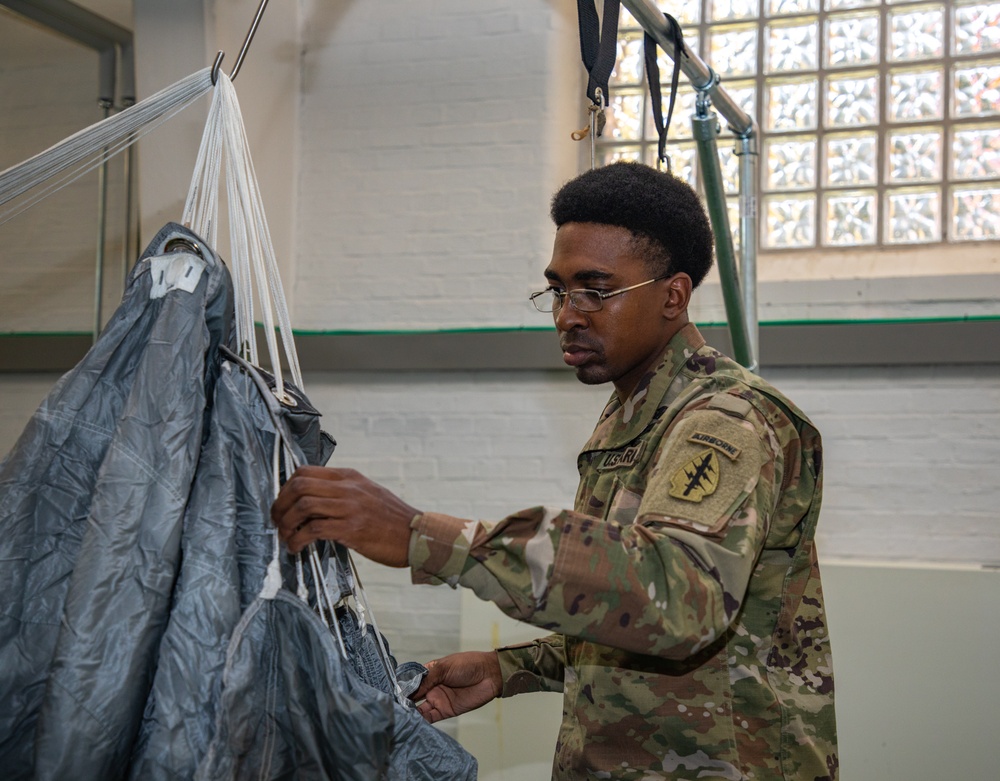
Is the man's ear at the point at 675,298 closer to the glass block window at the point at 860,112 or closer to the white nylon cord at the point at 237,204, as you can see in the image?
the white nylon cord at the point at 237,204

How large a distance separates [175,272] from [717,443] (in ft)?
2.21

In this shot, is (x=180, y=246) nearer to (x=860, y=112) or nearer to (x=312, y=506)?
(x=312, y=506)

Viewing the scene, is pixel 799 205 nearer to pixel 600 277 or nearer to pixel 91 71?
pixel 600 277

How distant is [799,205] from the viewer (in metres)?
3.28

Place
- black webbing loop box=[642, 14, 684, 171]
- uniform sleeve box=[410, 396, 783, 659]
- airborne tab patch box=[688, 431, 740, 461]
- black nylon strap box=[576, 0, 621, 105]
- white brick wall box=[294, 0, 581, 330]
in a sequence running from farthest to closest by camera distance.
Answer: white brick wall box=[294, 0, 581, 330]
black webbing loop box=[642, 14, 684, 171]
black nylon strap box=[576, 0, 621, 105]
airborne tab patch box=[688, 431, 740, 461]
uniform sleeve box=[410, 396, 783, 659]

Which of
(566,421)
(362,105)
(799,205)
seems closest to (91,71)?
(362,105)

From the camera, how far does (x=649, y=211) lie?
144 centimetres

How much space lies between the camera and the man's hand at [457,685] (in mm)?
1540

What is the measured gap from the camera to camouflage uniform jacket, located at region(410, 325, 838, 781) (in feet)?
3.41

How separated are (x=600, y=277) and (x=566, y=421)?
1.80m

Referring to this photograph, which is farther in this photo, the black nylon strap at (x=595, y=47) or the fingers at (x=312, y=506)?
the black nylon strap at (x=595, y=47)

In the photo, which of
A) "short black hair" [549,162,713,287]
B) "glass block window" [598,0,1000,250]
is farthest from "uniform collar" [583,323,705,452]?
"glass block window" [598,0,1000,250]

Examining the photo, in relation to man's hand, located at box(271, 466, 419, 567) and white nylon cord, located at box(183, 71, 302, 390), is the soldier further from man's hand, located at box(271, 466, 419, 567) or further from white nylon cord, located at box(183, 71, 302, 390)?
white nylon cord, located at box(183, 71, 302, 390)

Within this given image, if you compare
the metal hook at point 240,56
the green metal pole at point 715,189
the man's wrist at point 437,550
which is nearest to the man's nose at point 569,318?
the man's wrist at point 437,550
